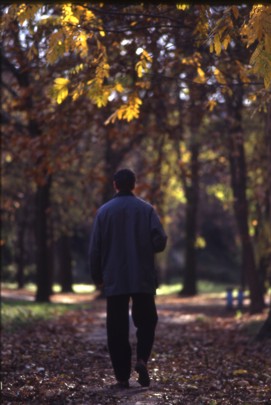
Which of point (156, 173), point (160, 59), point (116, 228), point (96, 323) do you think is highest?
point (160, 59)

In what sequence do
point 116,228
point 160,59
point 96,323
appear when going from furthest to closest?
point 96,323 < point 160,59 < point 116,228

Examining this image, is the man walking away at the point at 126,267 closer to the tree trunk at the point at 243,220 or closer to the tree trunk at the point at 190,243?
the tree trunk at the point at 243,220

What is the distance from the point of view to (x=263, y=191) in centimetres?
2217

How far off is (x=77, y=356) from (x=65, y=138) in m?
4.49

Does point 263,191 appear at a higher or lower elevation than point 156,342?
higher

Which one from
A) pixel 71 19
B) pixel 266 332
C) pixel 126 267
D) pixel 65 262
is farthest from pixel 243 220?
pixel 65 262

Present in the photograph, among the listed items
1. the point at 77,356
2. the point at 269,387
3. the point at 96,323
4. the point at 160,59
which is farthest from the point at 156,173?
the point at 269,387

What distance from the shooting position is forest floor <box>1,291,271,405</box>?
7.55m

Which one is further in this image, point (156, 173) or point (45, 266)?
point (45, 266)

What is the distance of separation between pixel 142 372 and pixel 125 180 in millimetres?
1974

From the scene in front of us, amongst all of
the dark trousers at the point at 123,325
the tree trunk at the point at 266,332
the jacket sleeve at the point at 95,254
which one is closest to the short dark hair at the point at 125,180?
the jacket sleeve at the point at 95,254

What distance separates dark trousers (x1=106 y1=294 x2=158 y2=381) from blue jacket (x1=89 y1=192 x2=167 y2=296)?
144 millimetres

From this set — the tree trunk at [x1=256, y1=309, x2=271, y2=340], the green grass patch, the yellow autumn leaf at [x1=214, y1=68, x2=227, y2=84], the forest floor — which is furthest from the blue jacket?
the green grass patch

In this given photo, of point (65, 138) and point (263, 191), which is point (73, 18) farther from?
point (263, 191)
